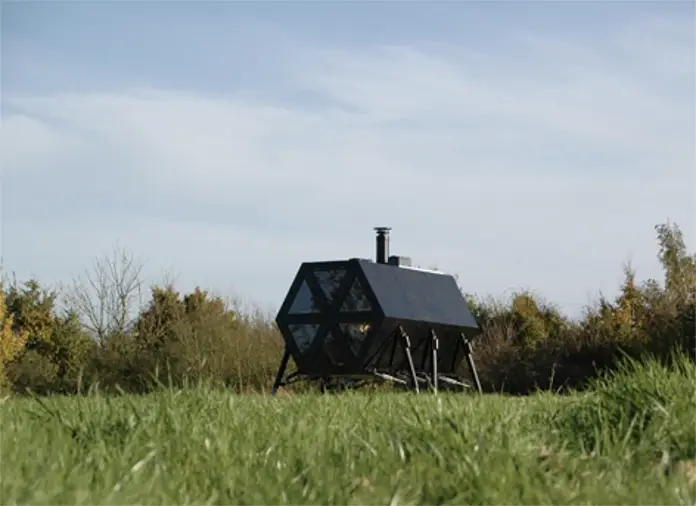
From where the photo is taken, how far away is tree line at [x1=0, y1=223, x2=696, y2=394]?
18922 mm

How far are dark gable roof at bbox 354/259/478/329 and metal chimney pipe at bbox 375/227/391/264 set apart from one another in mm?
700

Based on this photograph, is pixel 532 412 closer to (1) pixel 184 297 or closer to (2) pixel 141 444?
(2) pixel 141 444

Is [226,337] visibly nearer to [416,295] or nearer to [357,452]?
[416,295]

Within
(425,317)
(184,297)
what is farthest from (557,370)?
(184,297)

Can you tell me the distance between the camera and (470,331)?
17312 millimetres

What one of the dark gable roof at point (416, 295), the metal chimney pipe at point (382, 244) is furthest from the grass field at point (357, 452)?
the metal chimney pipe at point (382, 244)

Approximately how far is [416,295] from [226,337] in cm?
447

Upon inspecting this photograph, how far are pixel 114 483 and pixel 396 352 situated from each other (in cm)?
1239

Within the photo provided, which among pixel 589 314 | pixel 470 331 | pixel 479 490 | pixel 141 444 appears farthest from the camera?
pixel 589 314

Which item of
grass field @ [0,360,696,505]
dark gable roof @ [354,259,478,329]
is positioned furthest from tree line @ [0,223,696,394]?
grass field @ [0,360,696,505]

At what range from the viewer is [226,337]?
19266 millimetres

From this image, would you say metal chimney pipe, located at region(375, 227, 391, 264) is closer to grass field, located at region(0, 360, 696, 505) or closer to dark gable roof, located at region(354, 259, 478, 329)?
dark gable roof, located at region(354, 259, 478, 329)

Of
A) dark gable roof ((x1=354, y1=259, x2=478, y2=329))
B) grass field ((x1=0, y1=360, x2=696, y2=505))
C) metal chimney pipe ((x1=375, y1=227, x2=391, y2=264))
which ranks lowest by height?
grass field ((x1=0, y1=360, x2=696, y2=505))

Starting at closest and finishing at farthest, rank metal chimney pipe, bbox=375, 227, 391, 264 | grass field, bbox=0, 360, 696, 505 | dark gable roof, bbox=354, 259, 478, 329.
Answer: grass field, bbox=0, 360, 696, 505 → dark gable roof, bbox=354, 259, 478, 329 → metal chimney pipe, bbox=375, 227, 391, 264
